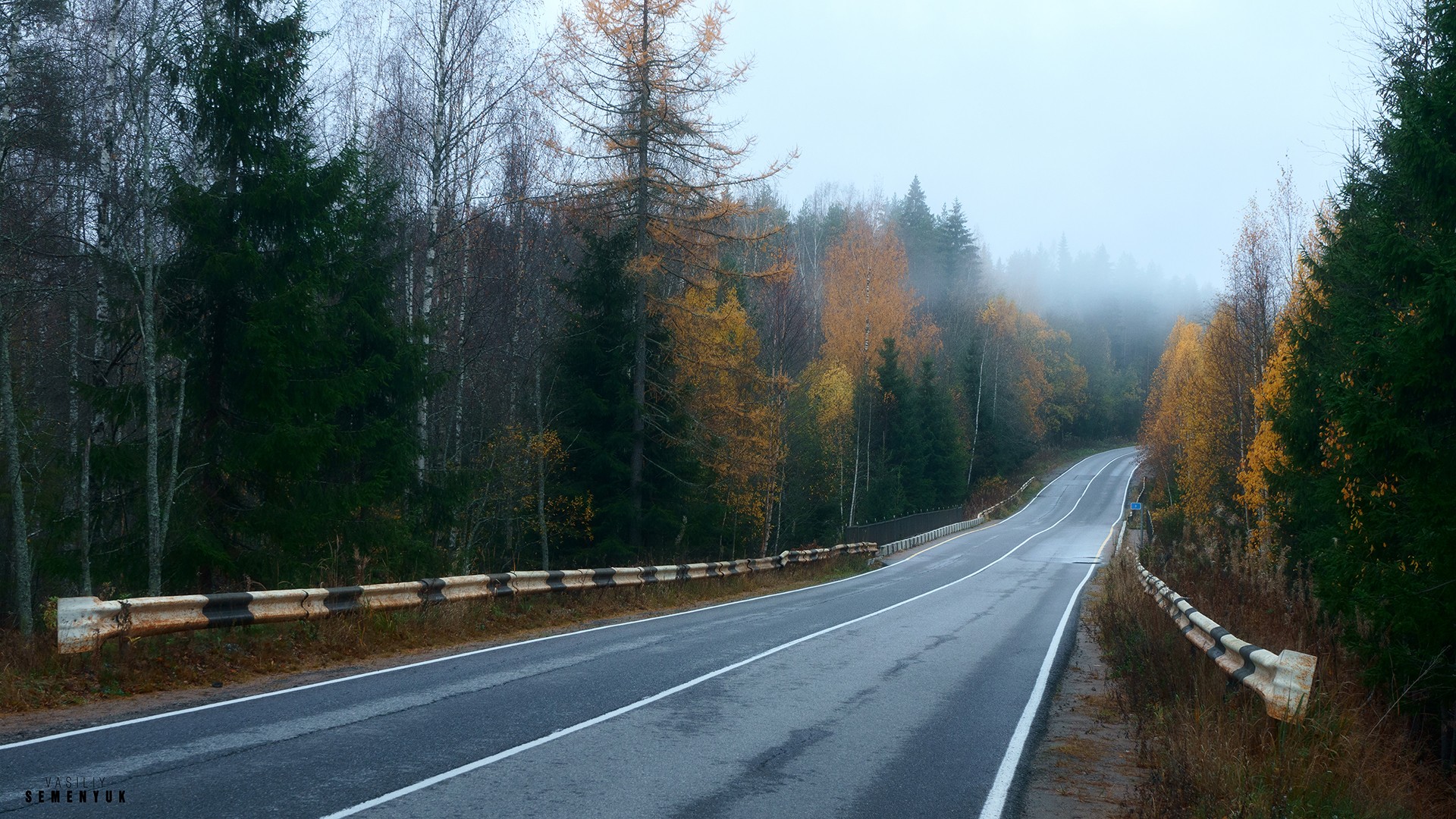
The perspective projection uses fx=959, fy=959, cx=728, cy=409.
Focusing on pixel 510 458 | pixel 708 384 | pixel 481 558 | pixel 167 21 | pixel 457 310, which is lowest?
pixel 481 558

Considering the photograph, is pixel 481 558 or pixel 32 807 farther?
pixel 481 558

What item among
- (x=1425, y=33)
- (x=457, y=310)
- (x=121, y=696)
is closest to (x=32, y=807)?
(x=121, y=696)

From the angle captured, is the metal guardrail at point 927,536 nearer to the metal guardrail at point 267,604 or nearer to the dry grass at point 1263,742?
the metal guardrail at point 267,604

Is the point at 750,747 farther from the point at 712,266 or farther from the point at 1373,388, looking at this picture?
the point at 712,266

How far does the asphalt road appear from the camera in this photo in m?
5.92

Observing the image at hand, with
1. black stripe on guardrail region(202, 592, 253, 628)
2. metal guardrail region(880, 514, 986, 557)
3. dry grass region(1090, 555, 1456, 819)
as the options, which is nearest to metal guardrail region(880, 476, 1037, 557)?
metal guardrail region(880, 514, 986, 557)

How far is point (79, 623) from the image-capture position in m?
8.92

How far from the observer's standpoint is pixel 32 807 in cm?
536

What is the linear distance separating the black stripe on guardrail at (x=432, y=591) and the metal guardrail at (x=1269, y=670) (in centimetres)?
972

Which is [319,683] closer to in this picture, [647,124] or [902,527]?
[647,124]

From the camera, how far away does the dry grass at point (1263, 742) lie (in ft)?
19.5

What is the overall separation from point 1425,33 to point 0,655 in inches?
A: 684

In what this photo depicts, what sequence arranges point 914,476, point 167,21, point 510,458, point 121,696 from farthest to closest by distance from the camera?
point 914,476, point 510,458, point 167,21, point 121,696

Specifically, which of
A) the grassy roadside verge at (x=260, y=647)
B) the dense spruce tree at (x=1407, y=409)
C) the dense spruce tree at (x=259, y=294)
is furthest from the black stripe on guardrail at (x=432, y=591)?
the dense spruce tree at (x=1407, y=409)
